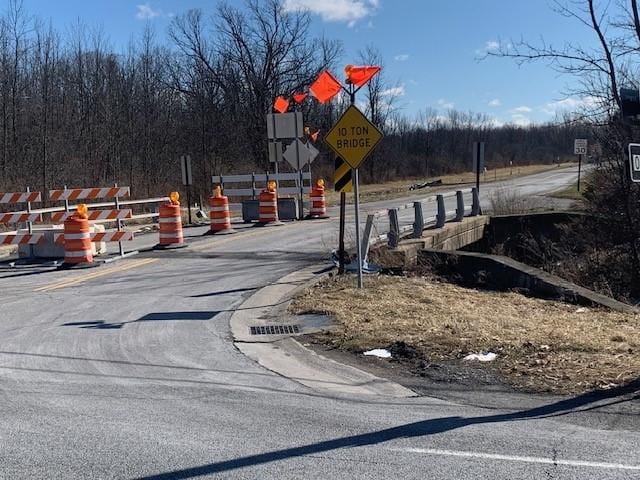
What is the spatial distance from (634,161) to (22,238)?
13.4 meters

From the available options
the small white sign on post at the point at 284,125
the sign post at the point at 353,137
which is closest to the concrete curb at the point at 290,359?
the sign post at the point at 353,137

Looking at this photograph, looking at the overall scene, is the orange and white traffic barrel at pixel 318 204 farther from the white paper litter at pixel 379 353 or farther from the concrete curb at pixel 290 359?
the white paper litter at pixel 379 353

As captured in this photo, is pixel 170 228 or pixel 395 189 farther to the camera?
pixel 395 189

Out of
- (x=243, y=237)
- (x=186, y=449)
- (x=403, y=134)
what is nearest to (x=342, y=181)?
(x=186, y=449)

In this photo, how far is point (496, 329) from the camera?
8.48 metres

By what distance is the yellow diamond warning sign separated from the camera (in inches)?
426

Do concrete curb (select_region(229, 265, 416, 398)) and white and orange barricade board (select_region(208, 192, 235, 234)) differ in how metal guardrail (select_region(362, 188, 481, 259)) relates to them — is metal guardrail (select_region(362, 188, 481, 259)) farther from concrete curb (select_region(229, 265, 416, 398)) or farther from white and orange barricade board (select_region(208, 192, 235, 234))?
white and orange barricade board (select_region(208, 192, 235, 234))

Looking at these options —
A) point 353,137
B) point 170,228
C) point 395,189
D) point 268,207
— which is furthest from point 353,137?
point 395,189

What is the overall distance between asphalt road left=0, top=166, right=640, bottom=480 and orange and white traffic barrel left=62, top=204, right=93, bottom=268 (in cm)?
571

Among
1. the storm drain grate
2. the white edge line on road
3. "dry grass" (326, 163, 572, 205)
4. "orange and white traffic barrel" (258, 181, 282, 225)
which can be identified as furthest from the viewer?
"dry grass" (326, 163, 572, 205)

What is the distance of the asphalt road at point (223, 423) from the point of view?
177 inches

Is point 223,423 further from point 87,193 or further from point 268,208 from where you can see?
point 268,208

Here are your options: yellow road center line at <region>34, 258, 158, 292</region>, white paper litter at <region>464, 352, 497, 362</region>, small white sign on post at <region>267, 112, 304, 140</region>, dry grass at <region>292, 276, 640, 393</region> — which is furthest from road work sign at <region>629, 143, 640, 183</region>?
small white sign on post at <region>267, 112, 304, 140</region>

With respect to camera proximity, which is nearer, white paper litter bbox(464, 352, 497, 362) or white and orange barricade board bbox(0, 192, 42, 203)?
white paper litter bbox(464, 352, 497, 362)
